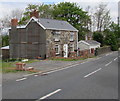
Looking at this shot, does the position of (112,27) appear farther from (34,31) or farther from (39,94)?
(39,94)

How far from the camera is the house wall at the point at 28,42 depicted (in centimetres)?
3162

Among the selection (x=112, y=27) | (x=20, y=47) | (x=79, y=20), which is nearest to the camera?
(x=20, y=47)

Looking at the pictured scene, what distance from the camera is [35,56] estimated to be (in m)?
32.5

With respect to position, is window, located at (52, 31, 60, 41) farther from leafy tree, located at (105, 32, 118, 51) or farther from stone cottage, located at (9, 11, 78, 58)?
leafy tree, located at (105, 32, 118, 51)

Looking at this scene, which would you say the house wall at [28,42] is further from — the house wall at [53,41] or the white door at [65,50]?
the white door at [65,50]

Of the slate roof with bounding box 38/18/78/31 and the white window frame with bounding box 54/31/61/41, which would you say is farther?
the white window frame with bounding box 54/31/61/41

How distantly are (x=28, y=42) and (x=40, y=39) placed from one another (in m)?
2.65

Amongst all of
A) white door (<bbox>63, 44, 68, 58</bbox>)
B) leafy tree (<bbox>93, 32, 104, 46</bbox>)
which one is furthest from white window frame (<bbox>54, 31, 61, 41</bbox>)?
leafy tree (<bbox>93, 32, 104, 46</bbox>)

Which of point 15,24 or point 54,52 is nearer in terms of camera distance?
point 54,52

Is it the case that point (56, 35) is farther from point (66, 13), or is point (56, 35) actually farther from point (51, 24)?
point (66, 13)

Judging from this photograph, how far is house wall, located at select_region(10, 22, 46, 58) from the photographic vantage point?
31622 mm

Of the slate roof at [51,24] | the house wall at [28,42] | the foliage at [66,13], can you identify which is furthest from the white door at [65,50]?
the foliage at [66,13]

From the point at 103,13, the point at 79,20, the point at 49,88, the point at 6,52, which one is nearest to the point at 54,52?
the point at 6,52

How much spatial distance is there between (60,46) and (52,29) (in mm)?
3957
